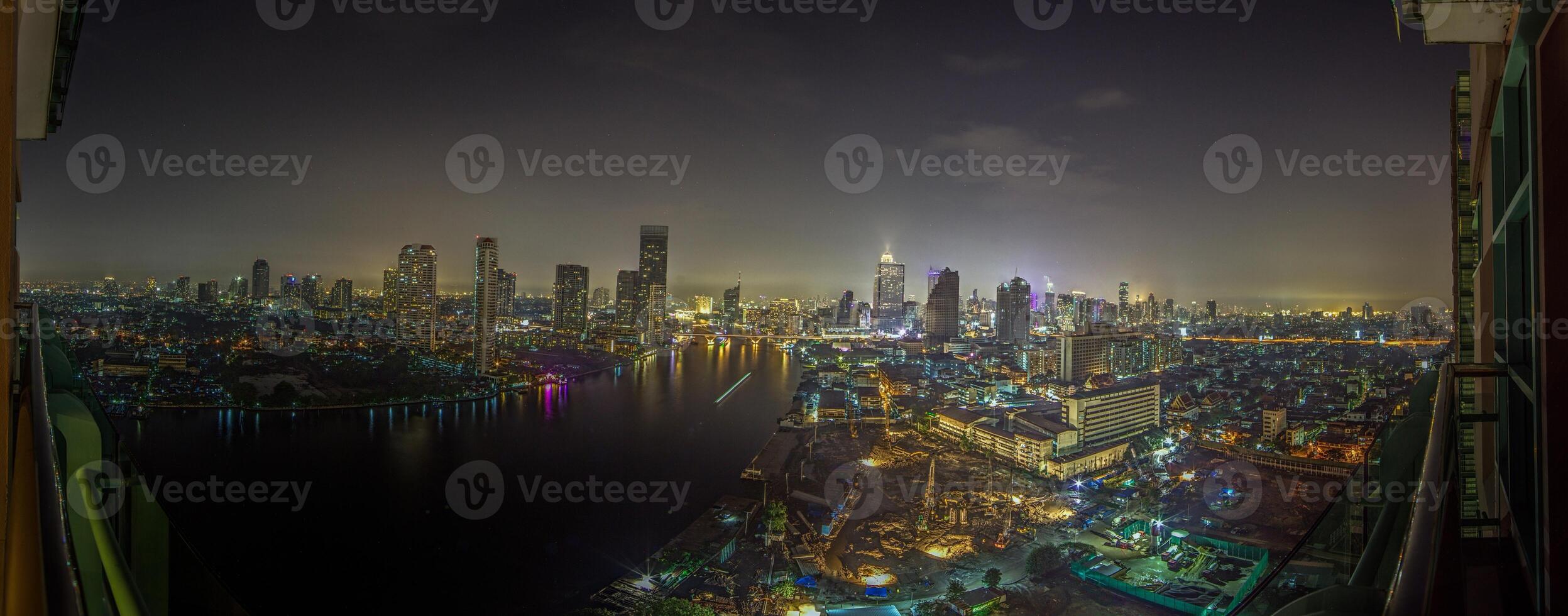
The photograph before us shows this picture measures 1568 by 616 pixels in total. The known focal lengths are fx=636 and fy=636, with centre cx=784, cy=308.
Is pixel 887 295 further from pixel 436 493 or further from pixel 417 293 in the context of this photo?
pixel 436 493

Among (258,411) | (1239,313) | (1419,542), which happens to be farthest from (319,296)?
(1239,313)

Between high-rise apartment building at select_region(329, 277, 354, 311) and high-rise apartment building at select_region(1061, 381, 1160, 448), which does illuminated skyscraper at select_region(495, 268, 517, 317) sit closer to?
high-rise apartment building at select_region(329, 277, 354, 311)

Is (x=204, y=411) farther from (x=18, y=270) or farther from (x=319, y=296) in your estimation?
(x=18, y=270)

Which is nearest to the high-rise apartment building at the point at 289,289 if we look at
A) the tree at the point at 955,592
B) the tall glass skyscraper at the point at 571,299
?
the tall glass skyscraper at the point at 571,299

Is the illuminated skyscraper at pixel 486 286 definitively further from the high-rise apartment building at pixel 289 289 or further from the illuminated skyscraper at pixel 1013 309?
the illuminated skyscraper at pixel 1013 309

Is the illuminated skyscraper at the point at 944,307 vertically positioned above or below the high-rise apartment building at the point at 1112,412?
above

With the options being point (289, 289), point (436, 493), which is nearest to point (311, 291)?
point (289, 289)
